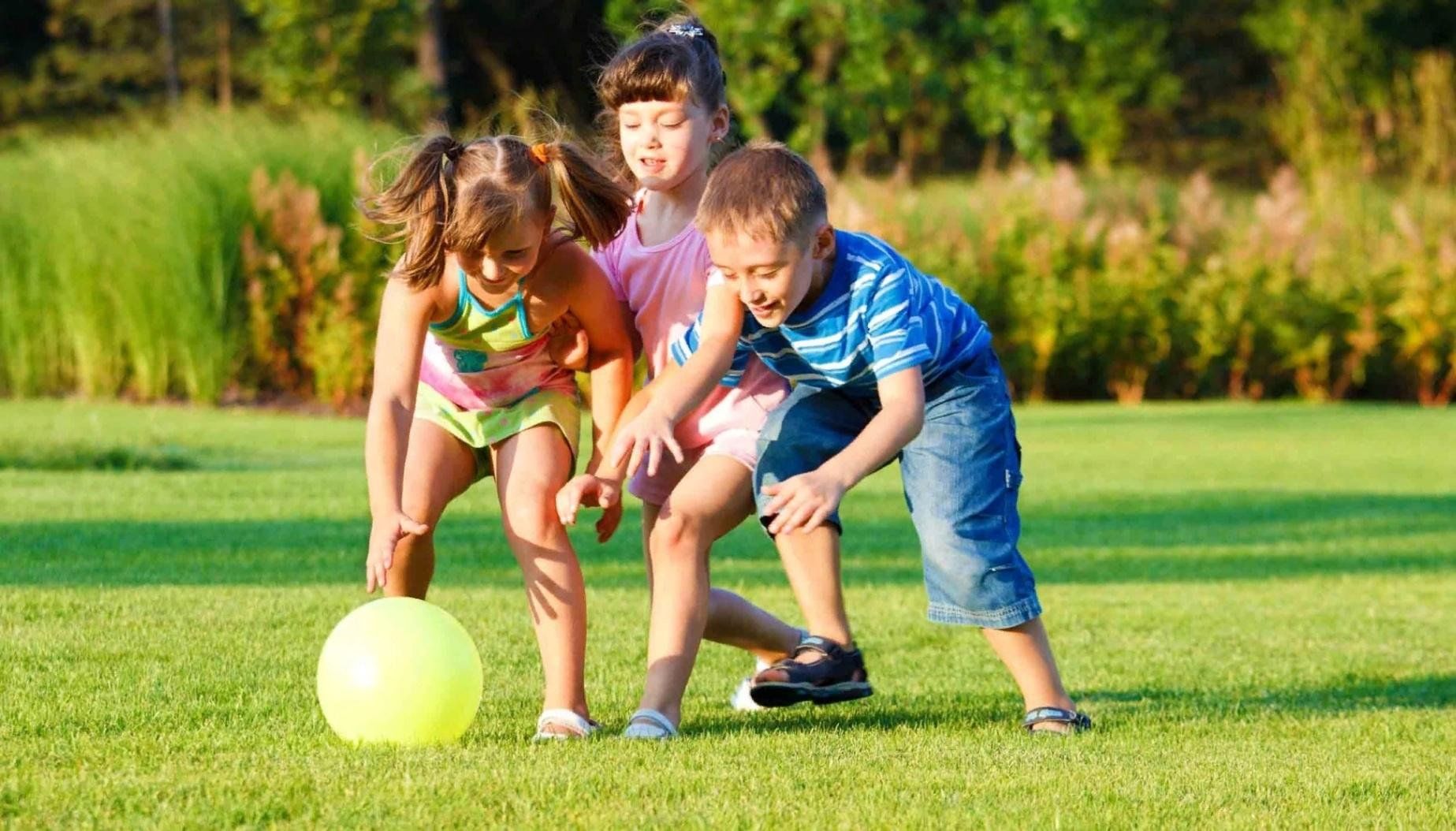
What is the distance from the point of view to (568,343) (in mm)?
4742

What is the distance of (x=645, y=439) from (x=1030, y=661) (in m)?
1.17

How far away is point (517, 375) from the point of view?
186 inches

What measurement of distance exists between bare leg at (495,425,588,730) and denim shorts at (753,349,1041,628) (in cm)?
50

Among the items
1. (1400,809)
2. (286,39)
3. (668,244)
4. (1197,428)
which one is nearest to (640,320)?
(668,244)

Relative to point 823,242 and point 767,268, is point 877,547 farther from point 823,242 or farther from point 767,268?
point 767,268

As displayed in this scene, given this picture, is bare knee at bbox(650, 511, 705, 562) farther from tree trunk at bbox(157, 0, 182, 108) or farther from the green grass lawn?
tree trunk at bbox(157, 0, 182, 108)

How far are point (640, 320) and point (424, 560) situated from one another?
2.69 feet

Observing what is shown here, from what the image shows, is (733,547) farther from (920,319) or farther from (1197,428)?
(1197,428)

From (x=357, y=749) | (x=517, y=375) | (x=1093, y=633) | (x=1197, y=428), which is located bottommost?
(x=1197, y=428)

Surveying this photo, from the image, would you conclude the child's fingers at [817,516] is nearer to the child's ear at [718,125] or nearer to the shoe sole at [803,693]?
the shoe sole at [803,693]

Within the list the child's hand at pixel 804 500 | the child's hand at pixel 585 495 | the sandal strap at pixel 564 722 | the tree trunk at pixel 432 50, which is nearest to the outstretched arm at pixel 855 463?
the child's hand at pixel 804 500

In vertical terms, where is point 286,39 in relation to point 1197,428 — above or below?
above

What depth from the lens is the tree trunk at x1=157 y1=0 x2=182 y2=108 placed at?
3077cm

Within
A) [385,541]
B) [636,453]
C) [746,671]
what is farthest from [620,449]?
[746,671]
